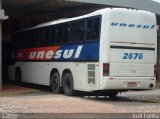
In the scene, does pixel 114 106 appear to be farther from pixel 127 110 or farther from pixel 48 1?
pixel 48 1

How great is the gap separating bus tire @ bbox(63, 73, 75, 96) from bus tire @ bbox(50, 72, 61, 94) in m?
0.65

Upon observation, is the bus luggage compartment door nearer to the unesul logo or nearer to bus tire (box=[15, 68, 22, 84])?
the unesul logo

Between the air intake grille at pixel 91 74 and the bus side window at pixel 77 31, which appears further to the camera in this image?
the bus side window at pixel 77 31

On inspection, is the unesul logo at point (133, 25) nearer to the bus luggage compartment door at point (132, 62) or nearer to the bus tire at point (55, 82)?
the bus luggage compartment door at point (132, 62)

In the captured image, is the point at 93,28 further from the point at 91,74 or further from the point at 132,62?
the point at 132,62

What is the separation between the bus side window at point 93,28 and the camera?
1747 cm

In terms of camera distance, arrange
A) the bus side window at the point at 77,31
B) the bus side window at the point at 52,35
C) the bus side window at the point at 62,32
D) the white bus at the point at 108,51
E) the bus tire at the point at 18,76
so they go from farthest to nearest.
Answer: the bus tire at the point at 18,76, the bus side window at the point at 52,35, the bus side window at the point at 62,32, the bus side window at the point at 77,31, the white bus at the point at 108,51

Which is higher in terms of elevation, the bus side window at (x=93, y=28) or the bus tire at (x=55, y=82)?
the bus side window at (x=93, y=28)

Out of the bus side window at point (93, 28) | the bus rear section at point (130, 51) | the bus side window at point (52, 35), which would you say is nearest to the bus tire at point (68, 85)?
the bus side window at point (52, 35)

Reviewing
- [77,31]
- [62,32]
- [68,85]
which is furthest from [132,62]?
[62,32]

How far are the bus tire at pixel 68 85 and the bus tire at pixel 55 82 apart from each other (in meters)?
0.65

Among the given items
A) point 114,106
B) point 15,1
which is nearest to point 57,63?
point 114,106

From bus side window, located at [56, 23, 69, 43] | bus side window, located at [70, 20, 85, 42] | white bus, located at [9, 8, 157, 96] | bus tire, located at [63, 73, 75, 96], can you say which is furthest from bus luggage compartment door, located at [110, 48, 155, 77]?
bus side window, located at [56, 23, 69, 43]

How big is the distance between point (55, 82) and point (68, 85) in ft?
4.61
